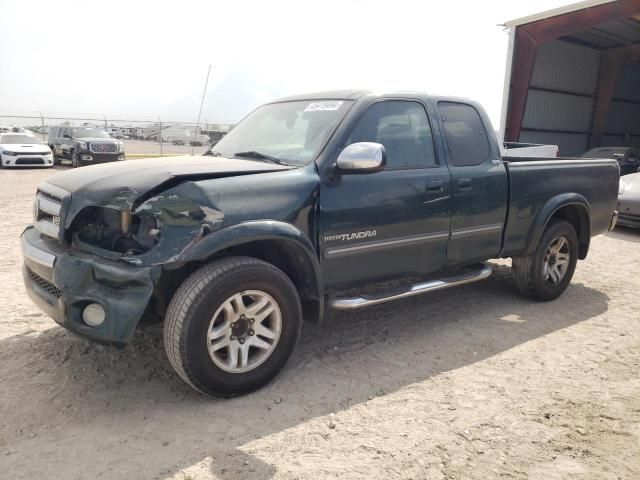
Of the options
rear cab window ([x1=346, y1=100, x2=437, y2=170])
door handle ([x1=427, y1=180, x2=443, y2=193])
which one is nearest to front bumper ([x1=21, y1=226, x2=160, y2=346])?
rear cab window ([x1=346, y1=100, x2=437, y2=170])

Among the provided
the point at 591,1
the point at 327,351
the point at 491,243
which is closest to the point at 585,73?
the point at 591,1

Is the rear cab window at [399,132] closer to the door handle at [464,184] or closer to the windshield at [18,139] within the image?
the door handle at [464,184]

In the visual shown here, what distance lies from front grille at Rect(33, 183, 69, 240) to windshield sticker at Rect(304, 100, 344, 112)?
6.06 feet

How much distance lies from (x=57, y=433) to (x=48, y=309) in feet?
2.40

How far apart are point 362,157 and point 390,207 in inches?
20.9

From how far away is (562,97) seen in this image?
66.1 ft

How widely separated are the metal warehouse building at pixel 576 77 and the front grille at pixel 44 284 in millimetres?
15416

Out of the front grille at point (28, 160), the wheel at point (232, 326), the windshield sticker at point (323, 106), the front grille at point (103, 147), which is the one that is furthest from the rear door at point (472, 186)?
the front grille at point (28, 160)

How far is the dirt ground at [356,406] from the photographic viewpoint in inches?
104

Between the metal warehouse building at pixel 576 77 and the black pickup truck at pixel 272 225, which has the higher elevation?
the metal warehouse building at pixel 576 77

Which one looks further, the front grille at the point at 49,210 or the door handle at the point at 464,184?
the door handle at the point at 464,184

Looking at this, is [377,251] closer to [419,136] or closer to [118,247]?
[419,136]

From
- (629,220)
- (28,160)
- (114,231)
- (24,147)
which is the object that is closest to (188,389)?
(114,231)

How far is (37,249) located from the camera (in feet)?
10.8
